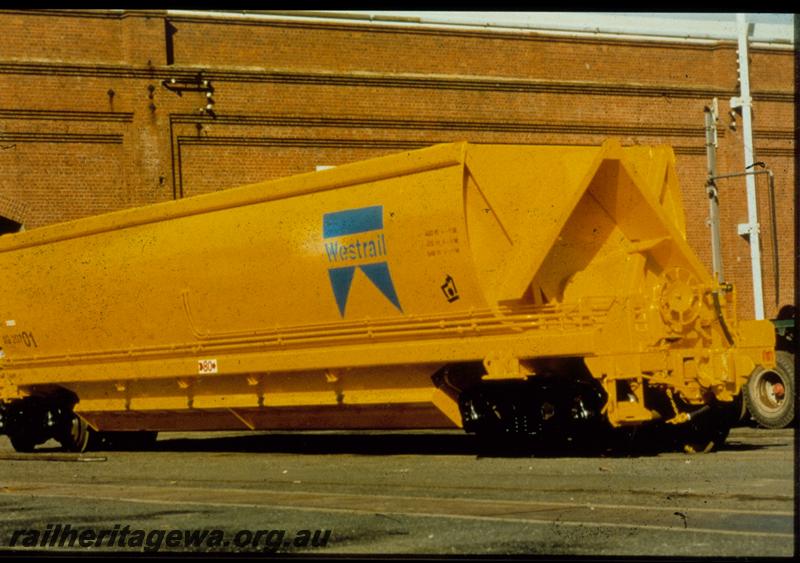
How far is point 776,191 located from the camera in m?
34.0

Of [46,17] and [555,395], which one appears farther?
[46,17]

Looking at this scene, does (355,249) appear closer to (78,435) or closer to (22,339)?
(78,435)

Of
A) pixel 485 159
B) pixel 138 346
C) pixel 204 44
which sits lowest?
pixel 138 346

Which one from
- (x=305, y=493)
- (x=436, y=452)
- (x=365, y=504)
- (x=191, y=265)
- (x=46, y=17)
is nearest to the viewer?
(x=365, y=504)

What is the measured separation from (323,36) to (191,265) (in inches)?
549

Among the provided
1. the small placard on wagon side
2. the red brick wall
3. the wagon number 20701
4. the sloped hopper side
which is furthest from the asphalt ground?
the red brick wall

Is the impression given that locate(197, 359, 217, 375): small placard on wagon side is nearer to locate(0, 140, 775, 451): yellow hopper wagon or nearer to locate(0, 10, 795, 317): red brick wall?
locate(0, 140, 775, 451): yellow hopper wagon

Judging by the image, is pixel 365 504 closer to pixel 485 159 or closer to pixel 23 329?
pixel 485 159

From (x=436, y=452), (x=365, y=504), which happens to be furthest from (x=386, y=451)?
(x=365, y=504)

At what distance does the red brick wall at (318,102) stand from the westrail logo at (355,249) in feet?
46.5
